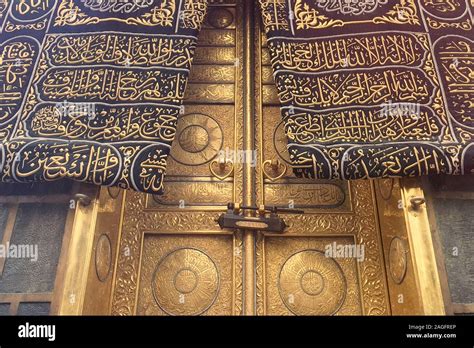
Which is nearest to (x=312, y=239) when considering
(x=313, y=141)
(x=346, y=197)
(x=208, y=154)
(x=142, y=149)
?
(x=346, y=197)

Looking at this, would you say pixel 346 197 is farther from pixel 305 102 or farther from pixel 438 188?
pixel 305 102

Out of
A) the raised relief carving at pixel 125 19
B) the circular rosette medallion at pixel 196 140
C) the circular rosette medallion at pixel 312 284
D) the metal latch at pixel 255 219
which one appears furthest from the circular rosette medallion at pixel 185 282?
the raised relief carving at pixel 125 19

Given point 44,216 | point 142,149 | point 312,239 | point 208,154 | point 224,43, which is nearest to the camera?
point 142,149

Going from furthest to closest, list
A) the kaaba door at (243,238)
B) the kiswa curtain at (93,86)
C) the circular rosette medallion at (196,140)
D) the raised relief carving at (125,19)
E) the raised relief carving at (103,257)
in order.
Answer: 1. the circular rosette medallion at (196,140)
2. the raised relief carving at (125,19)
3. the kaaba door at (243,238)
4. the raised relief carving at (103,257)
5. the kiswa curtain at (93,86)

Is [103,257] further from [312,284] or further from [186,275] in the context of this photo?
[312,284]

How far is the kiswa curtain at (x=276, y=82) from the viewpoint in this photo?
6.41 feet

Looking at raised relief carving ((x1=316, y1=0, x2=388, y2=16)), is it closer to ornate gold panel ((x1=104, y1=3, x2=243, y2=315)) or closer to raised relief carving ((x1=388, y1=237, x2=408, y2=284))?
ornate gold panel ((x1=104, y1=3, x2=243, y2=315))

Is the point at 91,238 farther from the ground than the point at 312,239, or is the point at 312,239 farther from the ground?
the point at 312,239

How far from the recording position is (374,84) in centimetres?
224

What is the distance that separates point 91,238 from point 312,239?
4.20 feet

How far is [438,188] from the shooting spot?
7.07 feet

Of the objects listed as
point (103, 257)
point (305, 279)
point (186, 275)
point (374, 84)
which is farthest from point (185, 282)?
point (374, 84)

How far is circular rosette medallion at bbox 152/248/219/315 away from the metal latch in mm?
265

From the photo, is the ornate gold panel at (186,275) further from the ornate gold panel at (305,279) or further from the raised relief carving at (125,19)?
the raised relief carving at (125,19)
